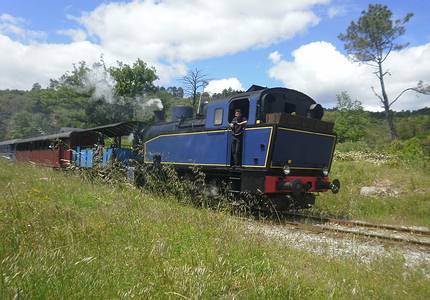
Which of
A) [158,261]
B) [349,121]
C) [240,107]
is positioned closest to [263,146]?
[240,107]

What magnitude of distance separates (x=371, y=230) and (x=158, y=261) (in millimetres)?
6757

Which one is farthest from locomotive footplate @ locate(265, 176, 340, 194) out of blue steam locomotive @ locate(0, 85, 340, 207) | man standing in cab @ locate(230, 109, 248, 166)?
man standing in cab @ locate(230, 109, 248, 166)

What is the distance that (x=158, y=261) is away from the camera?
368 cm

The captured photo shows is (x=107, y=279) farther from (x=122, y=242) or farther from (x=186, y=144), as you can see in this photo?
(x=186, y=144)

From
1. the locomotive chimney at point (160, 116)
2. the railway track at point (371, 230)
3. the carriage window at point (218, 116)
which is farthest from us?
the locomotive chimney at point (160, 116)

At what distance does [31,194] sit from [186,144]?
6.21m

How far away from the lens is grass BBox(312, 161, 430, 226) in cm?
1139

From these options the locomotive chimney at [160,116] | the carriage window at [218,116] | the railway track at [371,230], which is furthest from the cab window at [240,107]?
the locomotive chimney at [160,116]

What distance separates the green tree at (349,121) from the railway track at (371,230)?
2783 centimetres

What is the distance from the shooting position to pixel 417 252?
7.05 meters

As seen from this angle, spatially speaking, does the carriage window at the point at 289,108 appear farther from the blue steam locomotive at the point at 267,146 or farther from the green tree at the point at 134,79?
the green tree at the point at 134,79

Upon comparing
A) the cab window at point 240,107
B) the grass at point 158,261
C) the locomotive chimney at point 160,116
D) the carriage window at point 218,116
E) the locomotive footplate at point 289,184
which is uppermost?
the cab window at point 240,107

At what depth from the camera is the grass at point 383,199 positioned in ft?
37.4

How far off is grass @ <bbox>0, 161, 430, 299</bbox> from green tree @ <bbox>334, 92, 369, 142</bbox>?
108 feet
